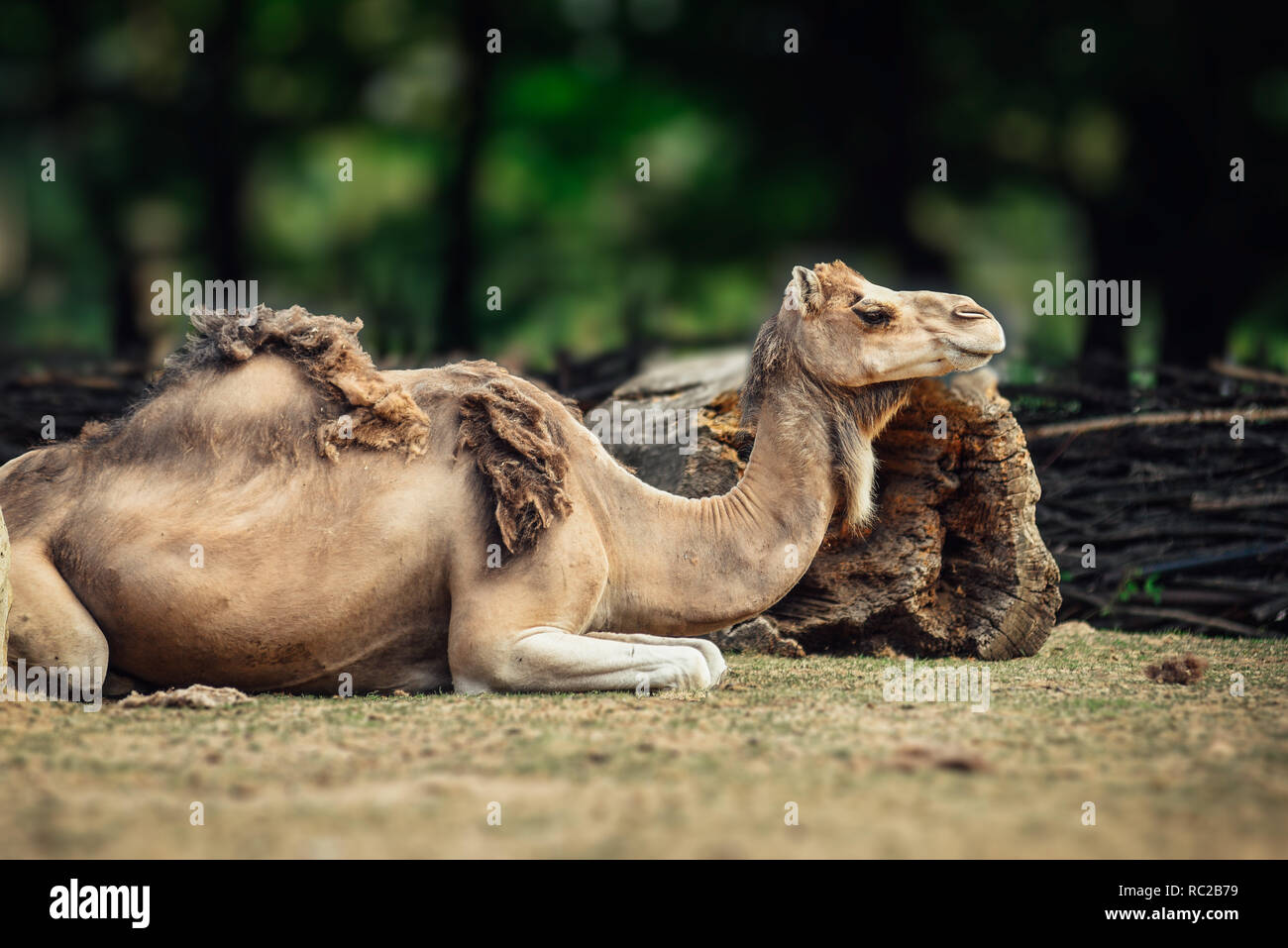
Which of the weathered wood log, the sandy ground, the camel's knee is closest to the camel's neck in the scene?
the sandy ground

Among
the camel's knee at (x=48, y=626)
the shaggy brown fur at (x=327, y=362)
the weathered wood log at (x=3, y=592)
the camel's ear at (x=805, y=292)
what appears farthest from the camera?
the camel's ear at (x=805, y=292)

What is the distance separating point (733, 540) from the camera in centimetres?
500

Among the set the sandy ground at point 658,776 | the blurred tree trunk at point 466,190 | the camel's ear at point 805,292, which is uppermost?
the blurred tree trunk at point 466,190

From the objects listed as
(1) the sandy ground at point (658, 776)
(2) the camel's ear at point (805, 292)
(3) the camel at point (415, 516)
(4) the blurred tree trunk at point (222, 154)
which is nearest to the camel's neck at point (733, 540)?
(3) the camel at point (415, 516)

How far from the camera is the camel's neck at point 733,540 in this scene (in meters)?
4.94

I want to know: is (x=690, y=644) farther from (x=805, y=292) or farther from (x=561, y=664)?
(x=805, y=292)

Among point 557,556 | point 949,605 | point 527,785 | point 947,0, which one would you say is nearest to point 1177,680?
point 949,605

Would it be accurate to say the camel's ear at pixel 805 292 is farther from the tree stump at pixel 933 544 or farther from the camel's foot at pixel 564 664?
the camel's foot at pixel 564 664

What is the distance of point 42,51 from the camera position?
43.9 ft

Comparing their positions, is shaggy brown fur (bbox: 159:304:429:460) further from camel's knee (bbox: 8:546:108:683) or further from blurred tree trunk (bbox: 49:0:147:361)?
blurred tree trunk (bbox: 49:0:147:361)

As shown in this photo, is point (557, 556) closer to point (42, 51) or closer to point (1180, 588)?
point (1180, 588)

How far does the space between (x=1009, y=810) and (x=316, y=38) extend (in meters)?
13.2

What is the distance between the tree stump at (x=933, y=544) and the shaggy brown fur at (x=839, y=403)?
2.78 ft

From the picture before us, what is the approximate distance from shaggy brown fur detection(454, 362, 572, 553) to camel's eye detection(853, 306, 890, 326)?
1.33 metres
